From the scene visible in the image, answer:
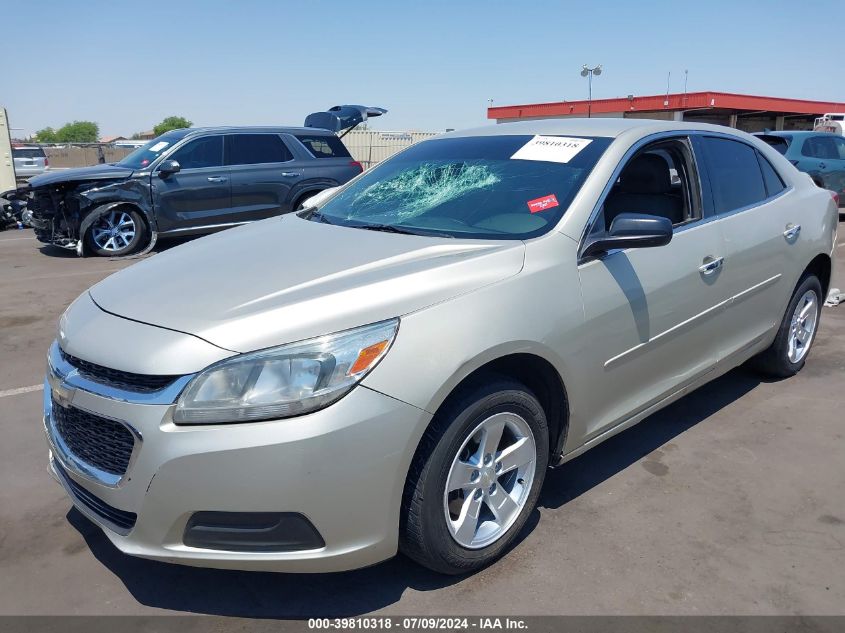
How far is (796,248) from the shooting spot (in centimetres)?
434

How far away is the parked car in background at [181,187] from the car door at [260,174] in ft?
0.05

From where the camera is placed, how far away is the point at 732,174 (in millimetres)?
4023

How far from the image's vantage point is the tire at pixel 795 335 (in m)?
4.54

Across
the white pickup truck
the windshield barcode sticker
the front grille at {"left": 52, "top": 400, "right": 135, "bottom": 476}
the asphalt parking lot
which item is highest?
the white pickup truck

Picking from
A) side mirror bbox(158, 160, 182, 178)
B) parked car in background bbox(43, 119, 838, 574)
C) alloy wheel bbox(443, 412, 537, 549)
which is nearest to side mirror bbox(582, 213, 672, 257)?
parked car in background bbox(43, 119, 838, 574)

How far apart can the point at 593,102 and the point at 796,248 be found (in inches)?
1605

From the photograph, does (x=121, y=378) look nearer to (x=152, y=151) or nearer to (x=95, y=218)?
(x=95, y=218)

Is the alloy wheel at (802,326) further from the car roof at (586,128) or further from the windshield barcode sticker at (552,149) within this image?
the windshield barcode sticker at (552,149)

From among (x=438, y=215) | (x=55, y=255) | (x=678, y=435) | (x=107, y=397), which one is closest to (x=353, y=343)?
(x=107, y=397)

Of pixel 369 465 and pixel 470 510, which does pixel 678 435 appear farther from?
pixel 369 465

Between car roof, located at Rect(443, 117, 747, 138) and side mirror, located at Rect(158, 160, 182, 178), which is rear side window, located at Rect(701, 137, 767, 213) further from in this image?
side mirror, located at Rect(158, 160, 182, 178)

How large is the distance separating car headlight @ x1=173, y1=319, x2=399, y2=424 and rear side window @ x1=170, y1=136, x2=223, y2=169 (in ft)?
28.3

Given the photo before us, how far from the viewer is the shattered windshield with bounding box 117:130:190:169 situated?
10038 millimetres

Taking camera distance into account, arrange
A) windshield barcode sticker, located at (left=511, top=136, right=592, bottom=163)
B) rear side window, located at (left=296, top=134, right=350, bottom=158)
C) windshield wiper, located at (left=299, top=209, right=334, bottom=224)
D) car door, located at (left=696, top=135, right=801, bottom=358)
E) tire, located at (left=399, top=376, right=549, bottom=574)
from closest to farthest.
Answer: tire, located at (left=399, top=376, right=549, bottom=574) → windshield barcode sticker, located at (left=511, top=136, right=592, bottom=163) → windshield wiper, located at (left=299, top=209, right=334, bottom=224) → car door, located at (left=696, top=135, right=801, bottom=358) → rear side window, located at (left=296, top=134, right=350, bottom=158)
